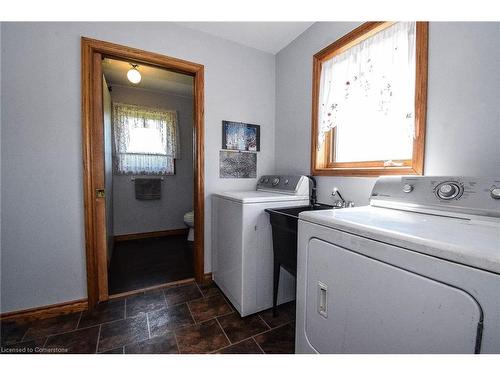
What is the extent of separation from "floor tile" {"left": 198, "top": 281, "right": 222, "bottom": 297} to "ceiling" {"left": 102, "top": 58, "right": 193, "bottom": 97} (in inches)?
101

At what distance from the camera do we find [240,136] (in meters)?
2.23

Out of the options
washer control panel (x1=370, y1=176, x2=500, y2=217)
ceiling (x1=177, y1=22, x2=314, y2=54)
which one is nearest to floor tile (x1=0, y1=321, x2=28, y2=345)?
washer control panel (x1=370, y1=176, x2=500, y2=217)

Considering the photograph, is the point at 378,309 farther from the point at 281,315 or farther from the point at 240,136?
the point at 240,136

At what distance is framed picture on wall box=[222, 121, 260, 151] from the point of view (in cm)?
216

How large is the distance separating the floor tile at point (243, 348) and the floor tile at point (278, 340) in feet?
0.12

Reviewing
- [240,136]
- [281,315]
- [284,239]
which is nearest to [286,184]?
[284,239]

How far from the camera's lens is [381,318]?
673mm

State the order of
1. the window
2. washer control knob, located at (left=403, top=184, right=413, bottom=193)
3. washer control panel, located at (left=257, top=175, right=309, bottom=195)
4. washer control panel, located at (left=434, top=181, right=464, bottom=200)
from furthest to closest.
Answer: washer control panel, located at (left=257, top=175, right=309, bottom=195) → the window → washer control knob, located at (left=403, top=184, right=413, bottom=193) → washer control panel, located at (left=434, top=181, right=464, bottom=200)

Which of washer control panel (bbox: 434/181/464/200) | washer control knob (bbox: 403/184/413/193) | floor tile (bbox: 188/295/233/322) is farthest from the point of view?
floor tile (bbox: 188/295/233/322)

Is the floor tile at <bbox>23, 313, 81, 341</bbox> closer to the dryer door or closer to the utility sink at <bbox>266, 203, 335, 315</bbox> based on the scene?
the utility sink at <bbox>266, 203, 335, 315</bbox>

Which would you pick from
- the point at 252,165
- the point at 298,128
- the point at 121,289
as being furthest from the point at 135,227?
the point at 298,128
